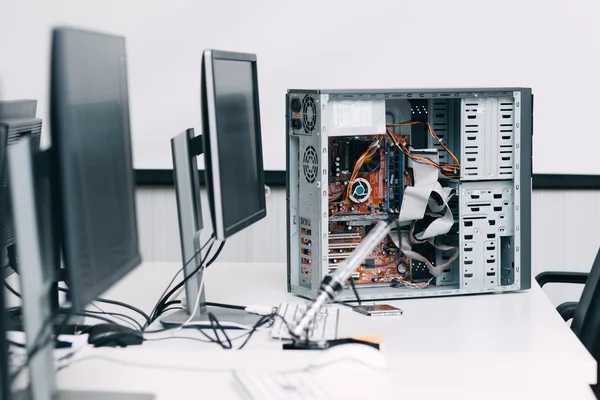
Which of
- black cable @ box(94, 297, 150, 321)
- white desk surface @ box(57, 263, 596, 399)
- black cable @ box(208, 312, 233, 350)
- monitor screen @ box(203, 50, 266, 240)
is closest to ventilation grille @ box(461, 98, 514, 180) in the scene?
white desk surface @ box(57, 263, 596, 399)

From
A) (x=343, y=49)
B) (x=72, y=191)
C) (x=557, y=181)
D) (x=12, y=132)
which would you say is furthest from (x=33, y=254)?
(x=557, y=181)

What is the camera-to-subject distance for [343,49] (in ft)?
9.98

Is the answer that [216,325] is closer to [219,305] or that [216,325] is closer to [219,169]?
[219,305]

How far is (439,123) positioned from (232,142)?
2.08 feet

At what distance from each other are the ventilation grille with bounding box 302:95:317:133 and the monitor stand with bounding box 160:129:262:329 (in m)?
0.32

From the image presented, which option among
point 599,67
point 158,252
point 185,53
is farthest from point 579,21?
point 158,252

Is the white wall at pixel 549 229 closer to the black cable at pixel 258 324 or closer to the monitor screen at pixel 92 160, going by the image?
the black cable at pixel 258 324

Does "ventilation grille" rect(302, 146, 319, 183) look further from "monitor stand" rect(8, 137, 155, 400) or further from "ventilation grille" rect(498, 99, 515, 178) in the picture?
"monitor stand" rect(8, 137, 155, 400)

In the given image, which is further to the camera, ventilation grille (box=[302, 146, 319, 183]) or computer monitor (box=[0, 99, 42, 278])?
ventilation grille (box=[302, 146, 319, 183])

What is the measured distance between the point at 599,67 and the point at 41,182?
242 centimetres

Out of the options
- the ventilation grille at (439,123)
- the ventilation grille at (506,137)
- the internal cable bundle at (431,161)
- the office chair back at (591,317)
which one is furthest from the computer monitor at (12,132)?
the office chair back at (591,317)

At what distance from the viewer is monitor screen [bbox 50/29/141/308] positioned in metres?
1.05

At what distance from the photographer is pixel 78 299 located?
108 cm

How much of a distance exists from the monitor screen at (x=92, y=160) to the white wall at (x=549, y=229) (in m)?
1.64
